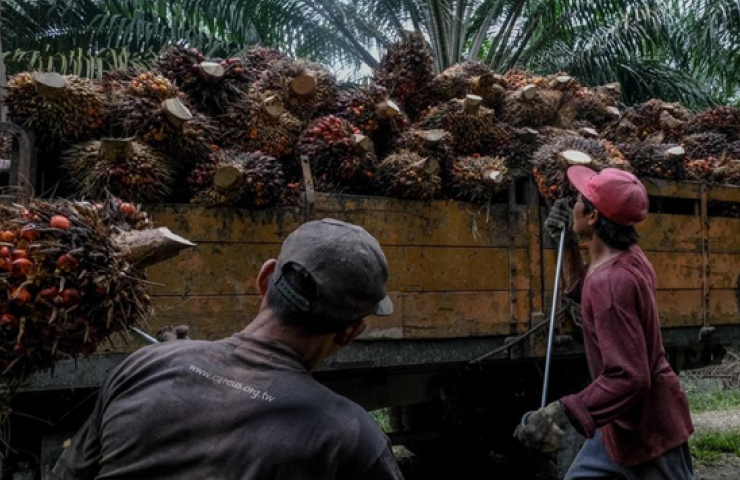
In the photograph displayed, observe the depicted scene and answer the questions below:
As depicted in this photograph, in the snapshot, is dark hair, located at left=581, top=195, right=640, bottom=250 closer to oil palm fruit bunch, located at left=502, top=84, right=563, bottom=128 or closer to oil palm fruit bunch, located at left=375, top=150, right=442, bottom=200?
oil palm fruit bunch, located at left=375, top=150, right=442, bottom=200

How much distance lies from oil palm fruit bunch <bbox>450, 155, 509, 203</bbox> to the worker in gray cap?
7.44ft

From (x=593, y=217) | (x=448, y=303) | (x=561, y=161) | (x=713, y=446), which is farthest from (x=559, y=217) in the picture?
(x=713, y=446)

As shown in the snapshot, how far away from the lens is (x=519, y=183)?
3.97 m

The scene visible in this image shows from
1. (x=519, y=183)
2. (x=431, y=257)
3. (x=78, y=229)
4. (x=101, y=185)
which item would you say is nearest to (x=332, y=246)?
(x=78, y=229)

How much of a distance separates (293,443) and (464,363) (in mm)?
2467

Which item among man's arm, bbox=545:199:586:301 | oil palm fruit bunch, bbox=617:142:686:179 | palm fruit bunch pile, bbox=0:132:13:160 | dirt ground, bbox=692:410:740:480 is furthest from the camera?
dirt ground, bbox=692:410:740:480

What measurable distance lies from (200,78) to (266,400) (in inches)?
99.5

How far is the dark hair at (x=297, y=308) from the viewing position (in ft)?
4.77

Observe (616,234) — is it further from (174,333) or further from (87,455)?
(87,455)

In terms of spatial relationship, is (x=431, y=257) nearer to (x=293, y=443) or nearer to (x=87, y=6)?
(x=293, y=443)

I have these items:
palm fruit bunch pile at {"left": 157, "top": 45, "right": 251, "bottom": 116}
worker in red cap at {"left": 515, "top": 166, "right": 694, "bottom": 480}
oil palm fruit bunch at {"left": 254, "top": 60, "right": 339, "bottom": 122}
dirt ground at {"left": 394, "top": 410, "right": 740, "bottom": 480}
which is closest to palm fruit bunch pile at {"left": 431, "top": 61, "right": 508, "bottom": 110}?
oil palm fruit bunch at {"left": 254, "top": 60, "right": 339, "bottom": 122}

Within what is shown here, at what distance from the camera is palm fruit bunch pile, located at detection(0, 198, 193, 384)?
1.73 metres

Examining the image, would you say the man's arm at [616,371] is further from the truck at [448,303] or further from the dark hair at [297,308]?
the dark hair at [297,308]

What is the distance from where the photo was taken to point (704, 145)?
4980 millimetres
